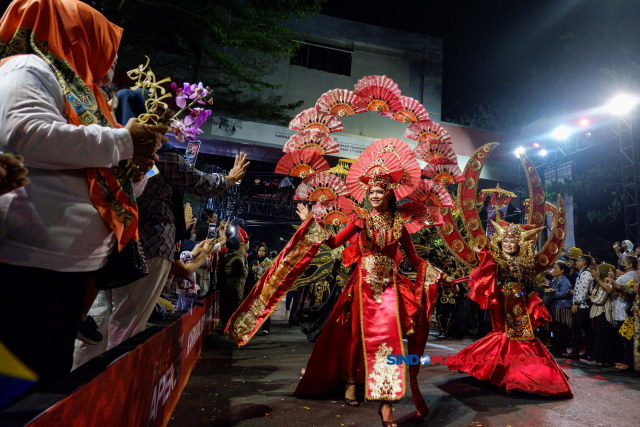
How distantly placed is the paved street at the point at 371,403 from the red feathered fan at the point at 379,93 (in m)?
2.55

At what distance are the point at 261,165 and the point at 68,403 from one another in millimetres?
15654

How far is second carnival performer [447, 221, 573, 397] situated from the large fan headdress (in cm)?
150

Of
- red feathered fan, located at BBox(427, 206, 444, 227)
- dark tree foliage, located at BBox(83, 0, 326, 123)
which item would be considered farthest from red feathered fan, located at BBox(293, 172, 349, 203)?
dark tree foliage, located at BBox(83, 0, 326, 123)

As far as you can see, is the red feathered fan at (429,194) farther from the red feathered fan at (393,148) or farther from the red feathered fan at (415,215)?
the red feathered fan at (393,148)

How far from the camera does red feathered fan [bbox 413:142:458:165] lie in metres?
3.45

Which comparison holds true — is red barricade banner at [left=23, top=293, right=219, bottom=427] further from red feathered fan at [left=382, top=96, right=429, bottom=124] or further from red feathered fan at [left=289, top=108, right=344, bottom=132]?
red feathered fan at [left=382, top=96, right=429, bottom=124]

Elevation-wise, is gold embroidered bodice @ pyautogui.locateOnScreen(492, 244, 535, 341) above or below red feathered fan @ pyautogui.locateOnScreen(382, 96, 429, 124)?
below

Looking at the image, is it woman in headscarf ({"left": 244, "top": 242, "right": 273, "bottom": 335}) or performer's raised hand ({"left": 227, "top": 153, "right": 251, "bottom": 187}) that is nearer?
performer's raised hand ({"left": 227, "top": 153, "right": 251, "bottom": 187})

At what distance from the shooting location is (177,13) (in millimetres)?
7141

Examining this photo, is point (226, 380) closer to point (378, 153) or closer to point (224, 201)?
point (378, 153)

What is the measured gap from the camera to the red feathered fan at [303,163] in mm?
3359

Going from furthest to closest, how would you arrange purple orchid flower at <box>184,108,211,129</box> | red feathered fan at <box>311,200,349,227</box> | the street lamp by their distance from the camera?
the street lamp → red feathered fan at <box>311,200,349,227</box> → purple orchid flower at <box>184,108,211,129</box>

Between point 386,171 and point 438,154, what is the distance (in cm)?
60

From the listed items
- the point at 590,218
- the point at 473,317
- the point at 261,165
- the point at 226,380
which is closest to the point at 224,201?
the point at 261,165
